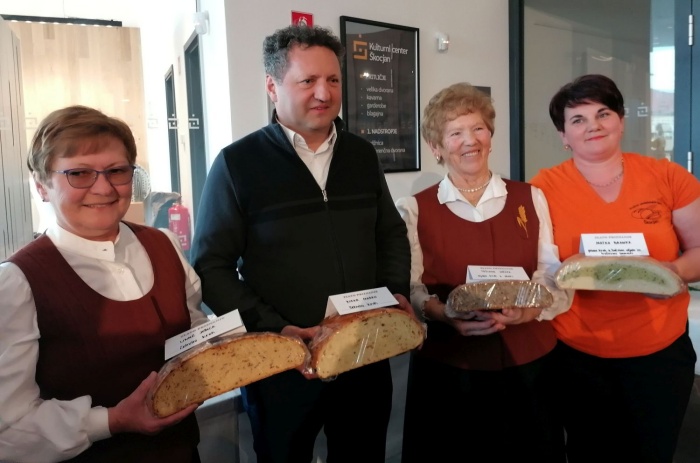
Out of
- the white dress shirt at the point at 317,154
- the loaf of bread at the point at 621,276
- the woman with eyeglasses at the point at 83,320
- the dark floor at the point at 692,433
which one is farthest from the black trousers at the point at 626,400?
the woman with eyeglasses at the point at 83,320

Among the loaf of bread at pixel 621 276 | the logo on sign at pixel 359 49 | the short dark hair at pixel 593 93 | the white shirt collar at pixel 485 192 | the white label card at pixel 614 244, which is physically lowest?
the loaf of bread at pixel 621 276

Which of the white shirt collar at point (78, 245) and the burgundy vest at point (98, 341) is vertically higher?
the white shirt collar at point (78, 245)

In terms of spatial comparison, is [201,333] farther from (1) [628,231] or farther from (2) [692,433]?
(2) [692,433]

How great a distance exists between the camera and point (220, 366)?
3.42 feet

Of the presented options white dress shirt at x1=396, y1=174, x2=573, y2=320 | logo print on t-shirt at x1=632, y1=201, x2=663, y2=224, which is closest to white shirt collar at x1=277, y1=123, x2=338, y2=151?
white dress shirt at x1=396, y1=174, x2=573, y2=320

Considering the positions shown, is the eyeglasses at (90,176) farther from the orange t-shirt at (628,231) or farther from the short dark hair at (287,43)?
the orange t-shirt at (628,231)

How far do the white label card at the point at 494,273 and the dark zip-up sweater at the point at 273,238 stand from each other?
28 centimetres

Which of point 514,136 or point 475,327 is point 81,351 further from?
point 514,136

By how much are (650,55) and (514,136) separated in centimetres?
88

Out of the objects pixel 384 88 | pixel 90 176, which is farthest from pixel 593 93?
pixel 384 88

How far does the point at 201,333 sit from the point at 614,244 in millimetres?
1042

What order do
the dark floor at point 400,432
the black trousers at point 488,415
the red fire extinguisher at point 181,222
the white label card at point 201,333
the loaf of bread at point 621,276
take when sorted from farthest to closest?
the red fire extinguisher at point 181,222 → the dark floor at point 400,432 → the black trousers at point 488,415 → the loaf of bread at point 621,276 → the white label card at point 201,333

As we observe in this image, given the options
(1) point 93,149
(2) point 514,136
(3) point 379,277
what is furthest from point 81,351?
(2) point 514,136

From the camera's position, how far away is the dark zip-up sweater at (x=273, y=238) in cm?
129
